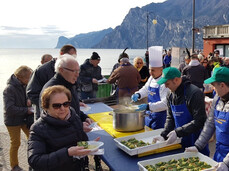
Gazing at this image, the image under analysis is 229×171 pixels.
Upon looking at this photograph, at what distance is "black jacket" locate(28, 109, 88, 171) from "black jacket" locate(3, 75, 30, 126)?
6.83ft

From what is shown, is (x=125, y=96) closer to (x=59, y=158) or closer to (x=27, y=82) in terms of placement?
(x=27, y=82)

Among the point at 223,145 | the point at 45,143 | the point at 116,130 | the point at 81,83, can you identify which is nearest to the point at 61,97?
the point at 45,143

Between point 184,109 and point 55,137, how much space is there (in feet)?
5.07

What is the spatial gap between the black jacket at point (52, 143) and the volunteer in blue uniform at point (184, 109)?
1078mm

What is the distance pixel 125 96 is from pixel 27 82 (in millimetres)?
2449

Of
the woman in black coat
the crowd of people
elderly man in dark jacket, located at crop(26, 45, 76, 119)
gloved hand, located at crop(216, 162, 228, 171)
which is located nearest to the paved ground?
the crowd of people

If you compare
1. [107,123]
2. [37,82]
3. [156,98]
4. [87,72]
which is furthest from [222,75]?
[87,72]

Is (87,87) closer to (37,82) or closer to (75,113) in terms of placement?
(37,82)

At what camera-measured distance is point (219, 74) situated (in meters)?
2.28

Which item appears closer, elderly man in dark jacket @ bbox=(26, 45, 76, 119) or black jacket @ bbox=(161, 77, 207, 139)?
black jacket @ bbox=(161, 77, 207, 139)

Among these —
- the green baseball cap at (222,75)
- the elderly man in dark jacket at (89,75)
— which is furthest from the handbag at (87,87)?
the green baseball cap at (222,75)

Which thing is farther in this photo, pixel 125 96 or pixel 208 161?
pixel 125 96

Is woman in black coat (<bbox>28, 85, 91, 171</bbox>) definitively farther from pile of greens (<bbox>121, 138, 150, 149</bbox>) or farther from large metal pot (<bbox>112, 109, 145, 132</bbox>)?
large metal pot (<bbox>112, 109, 145, 132</bbox>)

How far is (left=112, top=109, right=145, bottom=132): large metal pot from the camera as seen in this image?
304 centimetres
